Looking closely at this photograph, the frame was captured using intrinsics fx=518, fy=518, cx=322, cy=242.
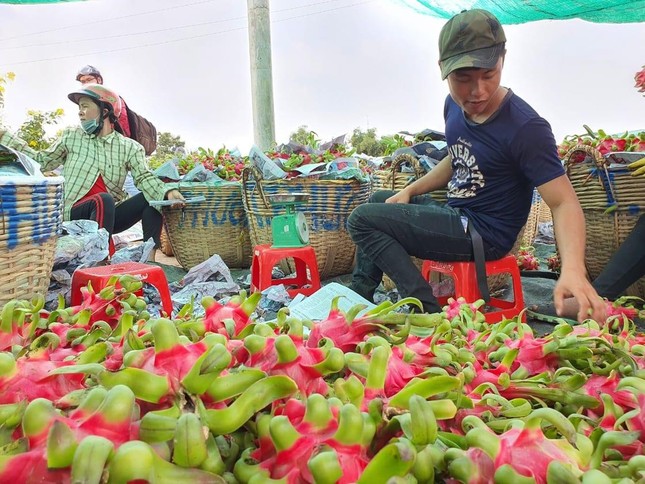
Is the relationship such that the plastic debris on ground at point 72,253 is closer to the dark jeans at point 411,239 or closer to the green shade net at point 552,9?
the dark jeans at point 411,239

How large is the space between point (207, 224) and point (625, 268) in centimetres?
247

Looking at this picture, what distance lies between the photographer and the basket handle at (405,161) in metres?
2.56

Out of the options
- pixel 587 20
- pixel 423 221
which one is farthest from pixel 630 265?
pixel 587 20

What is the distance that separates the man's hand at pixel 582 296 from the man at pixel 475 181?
37cm

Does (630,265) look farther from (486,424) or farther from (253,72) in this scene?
(253,72)

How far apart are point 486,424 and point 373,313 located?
0.73 feet

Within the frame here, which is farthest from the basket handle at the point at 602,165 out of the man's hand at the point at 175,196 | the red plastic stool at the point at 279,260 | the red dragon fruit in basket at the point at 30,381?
the red dragon fruit in basket at the point at 30,381

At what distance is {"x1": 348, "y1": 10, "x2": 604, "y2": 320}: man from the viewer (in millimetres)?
1777

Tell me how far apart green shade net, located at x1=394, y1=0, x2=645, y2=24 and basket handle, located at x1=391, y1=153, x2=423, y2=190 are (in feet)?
6.95

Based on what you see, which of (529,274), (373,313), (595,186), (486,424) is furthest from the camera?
(529,274)

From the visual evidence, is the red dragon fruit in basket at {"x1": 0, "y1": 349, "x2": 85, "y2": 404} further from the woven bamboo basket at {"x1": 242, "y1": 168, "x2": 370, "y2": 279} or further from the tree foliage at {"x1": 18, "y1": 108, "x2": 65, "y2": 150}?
the tree foliage at {"x1": 18, "y1": 108, "x2": 65, "y2": 150}

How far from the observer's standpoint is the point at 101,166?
11.5 ft

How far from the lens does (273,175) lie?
121 inches

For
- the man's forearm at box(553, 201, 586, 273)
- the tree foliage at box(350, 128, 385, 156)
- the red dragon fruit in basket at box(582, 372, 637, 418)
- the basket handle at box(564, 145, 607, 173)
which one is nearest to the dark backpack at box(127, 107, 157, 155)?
the basket handle at box(564, 145, 607, 173)
